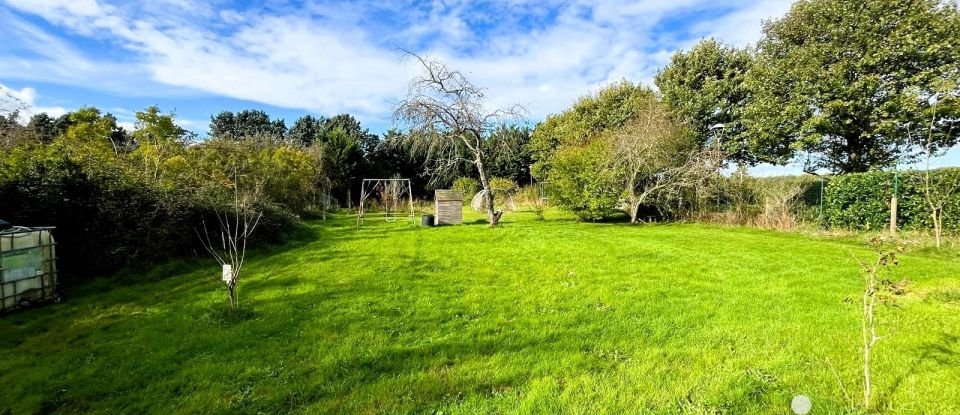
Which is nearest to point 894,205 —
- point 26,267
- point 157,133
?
point 26,267

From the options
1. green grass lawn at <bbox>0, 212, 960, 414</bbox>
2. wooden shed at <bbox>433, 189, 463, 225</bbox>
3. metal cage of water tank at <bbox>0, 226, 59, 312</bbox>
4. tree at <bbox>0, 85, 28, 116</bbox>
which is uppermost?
tree at <bbox>0, 85, 28, 116</bbox>

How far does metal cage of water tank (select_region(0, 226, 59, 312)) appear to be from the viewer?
4.80m

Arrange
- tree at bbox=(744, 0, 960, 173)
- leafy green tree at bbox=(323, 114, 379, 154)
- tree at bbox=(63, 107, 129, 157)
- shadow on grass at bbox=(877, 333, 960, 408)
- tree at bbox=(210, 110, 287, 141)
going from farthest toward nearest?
1. tree at bbox=(210, 110, 287, 141)
2. leafy green tree at bbox=(323, 114, 379, 154)
3. tree at bbox=(744, 0, 960, 173)
4. tree at bbox=(63, 107, 129, 157)
5. shadow on grass at bbox=(877, 333, 960, 408)

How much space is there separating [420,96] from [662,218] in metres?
9.69

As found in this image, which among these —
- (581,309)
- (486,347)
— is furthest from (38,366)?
(581,309)

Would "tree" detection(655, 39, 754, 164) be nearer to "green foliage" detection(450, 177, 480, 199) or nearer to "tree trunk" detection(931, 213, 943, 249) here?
"tree trunk" detection(931, 213, 943, 249)

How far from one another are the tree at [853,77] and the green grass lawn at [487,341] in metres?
6.82

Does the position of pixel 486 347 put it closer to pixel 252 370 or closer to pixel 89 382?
pixel 252 370

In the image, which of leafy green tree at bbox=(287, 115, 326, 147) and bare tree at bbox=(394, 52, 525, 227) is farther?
leafy green tree at bbox=(287, 115, 326, 147)

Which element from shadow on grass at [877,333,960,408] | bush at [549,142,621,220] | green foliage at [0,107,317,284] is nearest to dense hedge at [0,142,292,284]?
green foliage at [0,107,317,284]

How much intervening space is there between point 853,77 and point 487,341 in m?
14.5

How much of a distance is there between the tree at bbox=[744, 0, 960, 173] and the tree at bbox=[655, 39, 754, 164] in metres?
1.84

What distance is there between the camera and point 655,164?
44.8 feet

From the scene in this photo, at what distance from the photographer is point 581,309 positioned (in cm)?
464
